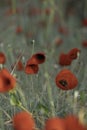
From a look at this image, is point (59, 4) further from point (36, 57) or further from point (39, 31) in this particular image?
point (36, 57)

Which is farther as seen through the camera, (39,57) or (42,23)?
(42,23)

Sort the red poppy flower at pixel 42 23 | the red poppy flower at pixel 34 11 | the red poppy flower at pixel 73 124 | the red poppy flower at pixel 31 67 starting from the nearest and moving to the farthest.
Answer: the red poppy flower at pixel 73 124 → the red poppy flower at pixel 31 67 → the red poppy flower at pixel 42 23 → the red poppy flower at pixel 34 11

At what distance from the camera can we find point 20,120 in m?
1.24

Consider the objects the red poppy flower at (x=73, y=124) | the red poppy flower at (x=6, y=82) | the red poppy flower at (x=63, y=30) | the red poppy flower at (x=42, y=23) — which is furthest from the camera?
the red poppy flower at (x=42, y=23)

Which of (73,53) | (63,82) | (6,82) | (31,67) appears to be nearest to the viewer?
(6,82)

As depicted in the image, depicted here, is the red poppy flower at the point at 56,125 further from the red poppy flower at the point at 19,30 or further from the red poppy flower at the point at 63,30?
the red poppy flower at the point at 63,30

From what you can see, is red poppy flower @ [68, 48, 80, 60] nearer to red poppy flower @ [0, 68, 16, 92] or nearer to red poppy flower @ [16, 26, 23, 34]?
red poppy flower @ [0, 68, 16, 92]

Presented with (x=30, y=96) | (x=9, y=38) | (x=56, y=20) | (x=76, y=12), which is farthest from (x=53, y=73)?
(x=76, y=12)

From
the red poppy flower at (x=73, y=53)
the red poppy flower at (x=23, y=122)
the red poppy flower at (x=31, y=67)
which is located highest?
the red poppy flower at (x=23, y=122)

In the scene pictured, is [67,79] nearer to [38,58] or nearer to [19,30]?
[38,58]

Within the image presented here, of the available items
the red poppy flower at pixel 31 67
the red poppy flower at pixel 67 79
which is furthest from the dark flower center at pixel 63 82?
the red poppy flower at pixel 31 67

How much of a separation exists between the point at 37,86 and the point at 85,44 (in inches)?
48.8

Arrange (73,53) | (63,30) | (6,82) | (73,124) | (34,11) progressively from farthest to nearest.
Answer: (34,11) → (63,30) → (73,53) → (6,82) → (73,124)

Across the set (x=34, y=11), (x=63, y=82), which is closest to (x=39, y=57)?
(x=63, y=82)
